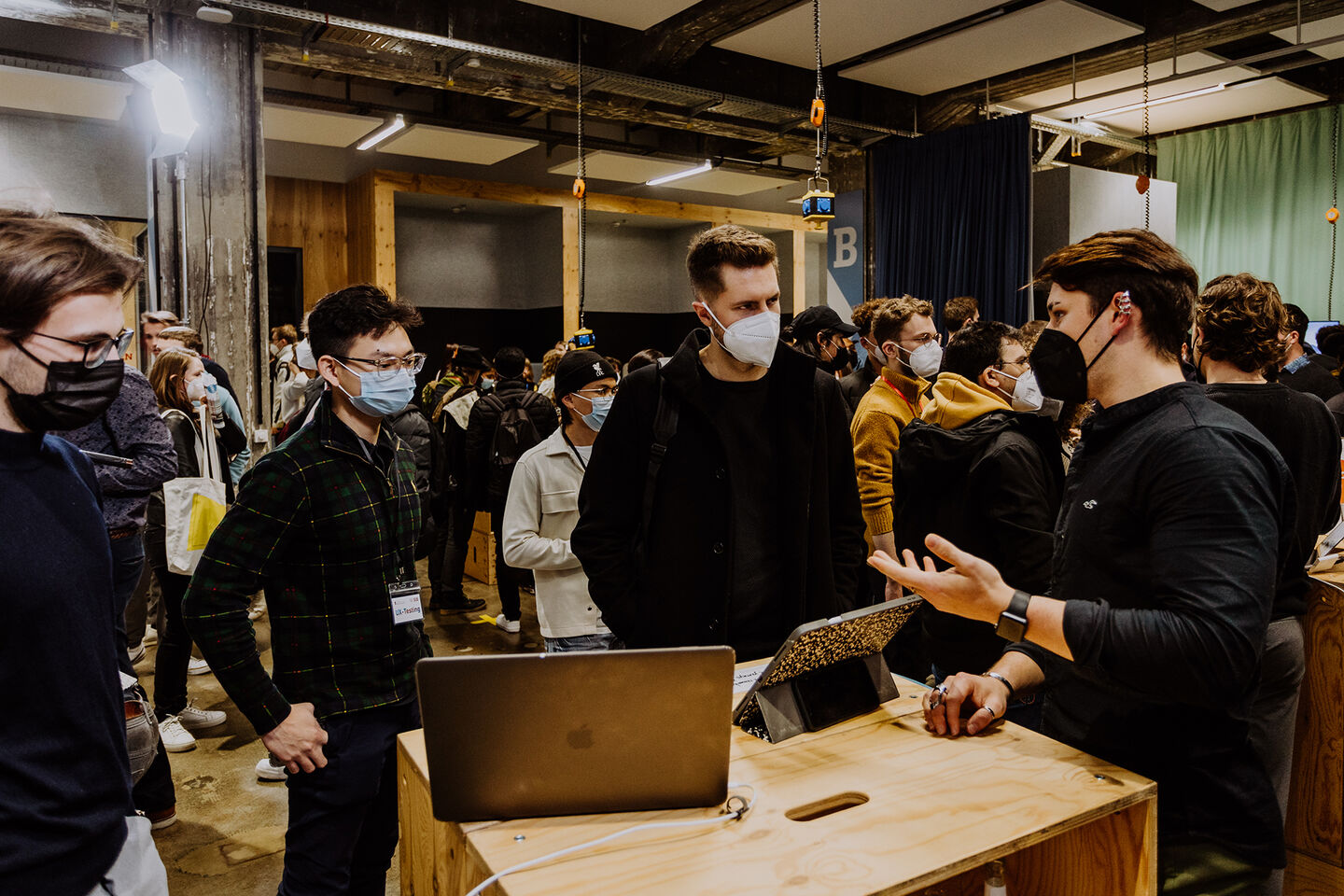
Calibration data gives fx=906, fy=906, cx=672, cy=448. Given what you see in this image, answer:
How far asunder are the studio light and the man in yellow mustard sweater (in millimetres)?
3657

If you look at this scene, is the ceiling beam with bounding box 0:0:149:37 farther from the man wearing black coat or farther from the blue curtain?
the blue curtain

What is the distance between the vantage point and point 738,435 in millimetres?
2010

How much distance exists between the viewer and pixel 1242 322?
2512mm

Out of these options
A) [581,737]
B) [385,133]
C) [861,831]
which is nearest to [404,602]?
[581,737]

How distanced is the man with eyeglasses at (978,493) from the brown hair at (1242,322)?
1.80 feet

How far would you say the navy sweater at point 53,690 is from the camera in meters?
1.06

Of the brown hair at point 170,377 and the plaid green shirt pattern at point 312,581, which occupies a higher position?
the brown hair at point 170,377

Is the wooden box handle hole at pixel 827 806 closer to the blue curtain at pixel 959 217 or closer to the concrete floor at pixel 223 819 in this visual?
the concrete floor at pixel 223 819

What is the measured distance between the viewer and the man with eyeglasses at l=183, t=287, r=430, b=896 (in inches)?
67.5

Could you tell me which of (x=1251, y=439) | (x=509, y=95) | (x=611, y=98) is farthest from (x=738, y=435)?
(x=611, y=98)

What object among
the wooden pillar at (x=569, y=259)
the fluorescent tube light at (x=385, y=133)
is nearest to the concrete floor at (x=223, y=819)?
the fluorescent tube light at (x=385, y=133)

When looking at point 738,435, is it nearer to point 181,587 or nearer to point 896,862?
point 896,862

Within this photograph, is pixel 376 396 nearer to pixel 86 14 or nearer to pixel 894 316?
pixel 894 316

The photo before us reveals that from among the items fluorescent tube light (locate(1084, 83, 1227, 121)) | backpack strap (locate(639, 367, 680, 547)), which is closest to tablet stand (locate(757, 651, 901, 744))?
backpack strap (locate(639, 367, 680, 547))
